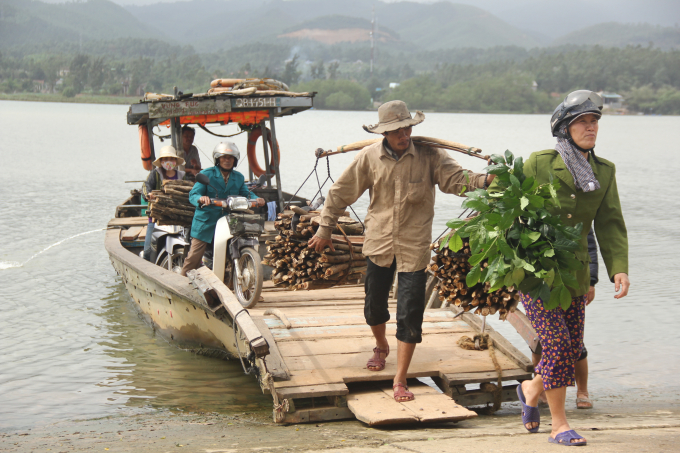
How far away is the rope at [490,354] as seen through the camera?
17.5ft

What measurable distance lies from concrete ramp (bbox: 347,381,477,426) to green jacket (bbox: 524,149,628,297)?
1.19 m

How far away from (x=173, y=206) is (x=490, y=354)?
4224mm

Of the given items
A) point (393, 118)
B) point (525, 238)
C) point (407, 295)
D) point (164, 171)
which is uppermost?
point (393, 118)

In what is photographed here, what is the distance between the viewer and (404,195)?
4.70m

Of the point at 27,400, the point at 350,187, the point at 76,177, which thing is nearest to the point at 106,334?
the point at 27,400

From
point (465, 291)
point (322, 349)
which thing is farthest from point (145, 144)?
point (465, 291)

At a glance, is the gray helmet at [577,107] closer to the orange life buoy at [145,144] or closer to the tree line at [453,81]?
the orange life buoy at [145,144]

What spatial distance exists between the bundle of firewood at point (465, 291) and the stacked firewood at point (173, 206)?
13.7 feet

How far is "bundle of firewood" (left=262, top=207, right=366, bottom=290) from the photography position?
20.9 ft

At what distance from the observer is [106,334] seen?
9719 mm

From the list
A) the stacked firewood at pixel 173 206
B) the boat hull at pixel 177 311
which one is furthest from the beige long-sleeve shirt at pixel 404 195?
the stacked firewood at pixel 173 206

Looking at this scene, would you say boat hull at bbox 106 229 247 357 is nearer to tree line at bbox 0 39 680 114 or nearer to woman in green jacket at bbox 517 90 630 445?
woman in green jacket at bbox 517 90 630 445

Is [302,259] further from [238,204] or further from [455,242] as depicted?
[455,242]

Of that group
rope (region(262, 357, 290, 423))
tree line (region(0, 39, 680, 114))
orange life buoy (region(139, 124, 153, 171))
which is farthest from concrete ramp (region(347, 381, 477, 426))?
tree line (region(0, 39, 680, 114))
